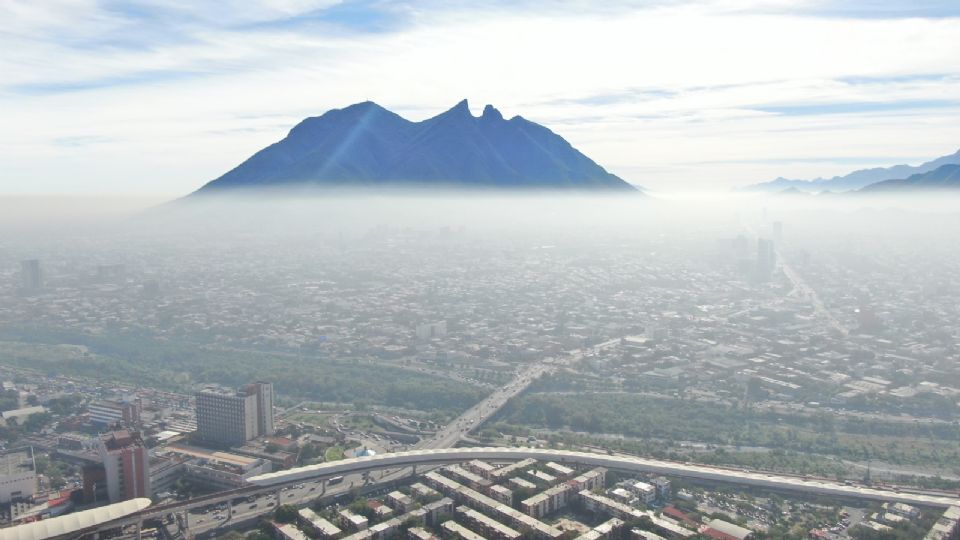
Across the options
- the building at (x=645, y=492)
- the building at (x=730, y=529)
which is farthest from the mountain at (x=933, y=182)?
the building at (x=730, y=529)

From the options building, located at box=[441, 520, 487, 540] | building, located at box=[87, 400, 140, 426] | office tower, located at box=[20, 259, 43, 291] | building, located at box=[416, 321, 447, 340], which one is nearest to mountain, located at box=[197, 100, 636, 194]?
office tower, located at box=[20, 259, 43, 291]

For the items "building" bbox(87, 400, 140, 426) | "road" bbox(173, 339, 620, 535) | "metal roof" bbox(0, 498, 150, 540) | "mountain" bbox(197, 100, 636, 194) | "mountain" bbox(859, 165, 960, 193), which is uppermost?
"mountain" bbox(197, 100, 636, 194)

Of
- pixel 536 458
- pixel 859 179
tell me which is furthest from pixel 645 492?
pixel 859 179

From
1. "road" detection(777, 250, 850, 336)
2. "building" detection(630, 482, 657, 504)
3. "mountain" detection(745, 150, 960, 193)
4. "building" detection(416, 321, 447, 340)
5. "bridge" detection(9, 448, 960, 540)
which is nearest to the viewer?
"bridge" detection(9, 448, 960, 540)

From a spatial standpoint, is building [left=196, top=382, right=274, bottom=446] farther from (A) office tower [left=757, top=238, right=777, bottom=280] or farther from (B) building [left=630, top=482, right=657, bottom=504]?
(A) office tower [left=757, top=238, right=777, bottom=280]

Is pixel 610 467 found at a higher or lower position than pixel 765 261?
lower

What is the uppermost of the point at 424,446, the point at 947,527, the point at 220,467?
the point at 220,467

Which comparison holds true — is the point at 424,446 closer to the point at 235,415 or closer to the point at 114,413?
the point at 235,415
